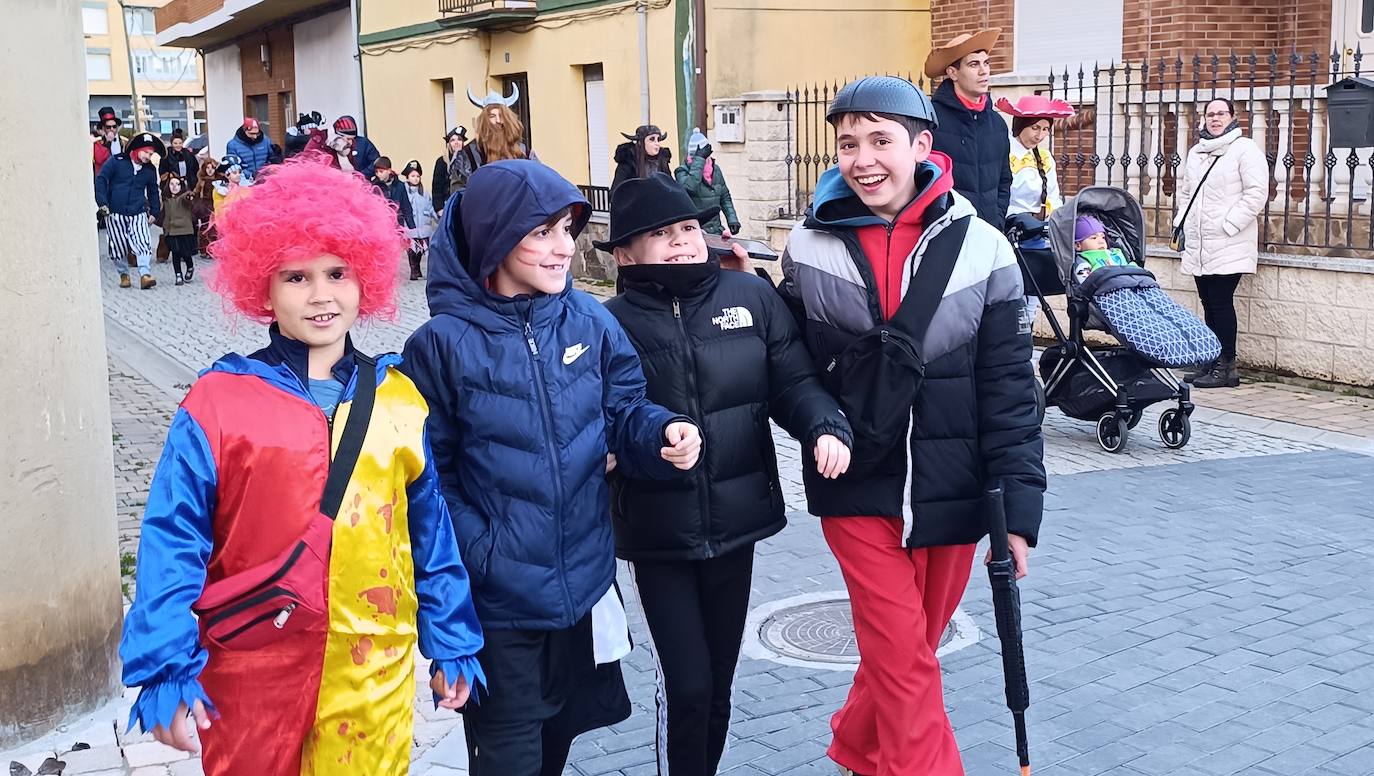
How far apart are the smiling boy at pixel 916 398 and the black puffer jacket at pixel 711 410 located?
0.58 ft

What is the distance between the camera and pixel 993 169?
736 centimetres

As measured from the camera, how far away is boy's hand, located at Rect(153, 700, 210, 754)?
2.62m

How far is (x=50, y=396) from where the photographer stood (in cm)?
433

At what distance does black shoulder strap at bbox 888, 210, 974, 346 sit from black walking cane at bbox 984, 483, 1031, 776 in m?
0.44

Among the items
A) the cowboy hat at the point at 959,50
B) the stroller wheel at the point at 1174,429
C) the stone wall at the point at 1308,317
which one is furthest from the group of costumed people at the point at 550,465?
the stone wall at the point at 1308,317

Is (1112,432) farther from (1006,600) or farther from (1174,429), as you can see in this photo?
(1006,600)

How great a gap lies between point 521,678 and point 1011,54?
Result: 13.5 metres

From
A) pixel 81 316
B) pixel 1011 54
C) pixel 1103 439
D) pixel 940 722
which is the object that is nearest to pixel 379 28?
pixel 1011 54

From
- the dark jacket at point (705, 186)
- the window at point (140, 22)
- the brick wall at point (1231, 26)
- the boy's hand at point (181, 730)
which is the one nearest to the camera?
the boy's hand at point (181, 730)

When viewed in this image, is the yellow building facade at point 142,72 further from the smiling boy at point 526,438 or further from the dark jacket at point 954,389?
the smiling boy at point 526,438

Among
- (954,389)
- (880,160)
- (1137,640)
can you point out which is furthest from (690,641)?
(1137,640)

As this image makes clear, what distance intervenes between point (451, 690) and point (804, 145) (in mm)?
13004

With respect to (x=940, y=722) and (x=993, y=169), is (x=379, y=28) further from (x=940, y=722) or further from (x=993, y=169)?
(x=940, y=722)

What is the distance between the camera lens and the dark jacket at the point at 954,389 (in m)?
3.65
